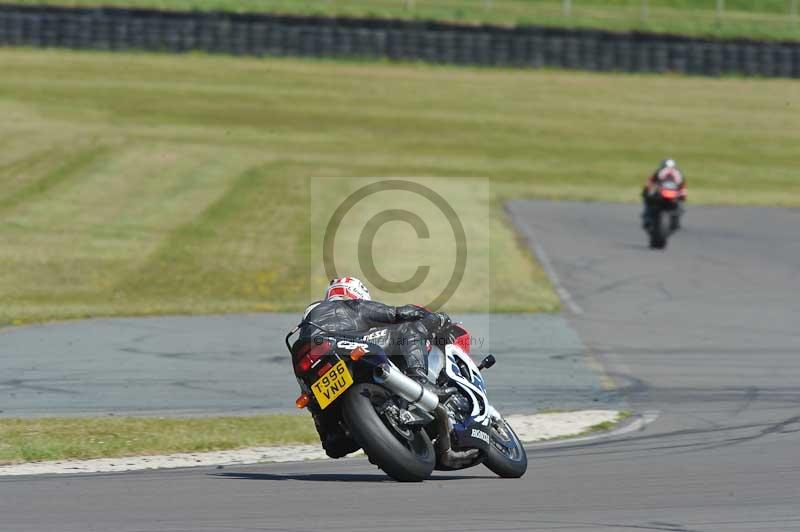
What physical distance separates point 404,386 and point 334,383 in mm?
443

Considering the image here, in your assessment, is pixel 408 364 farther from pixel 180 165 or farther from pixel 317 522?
pixel 180 165

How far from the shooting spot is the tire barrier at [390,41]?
41156 mm

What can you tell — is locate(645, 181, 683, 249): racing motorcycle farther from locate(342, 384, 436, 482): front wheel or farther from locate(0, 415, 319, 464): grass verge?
locate(342, 384, 436, 482): front wheel

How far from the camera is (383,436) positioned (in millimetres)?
8375

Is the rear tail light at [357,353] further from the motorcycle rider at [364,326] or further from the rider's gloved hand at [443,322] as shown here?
the rider's gloved hand at [443,322]

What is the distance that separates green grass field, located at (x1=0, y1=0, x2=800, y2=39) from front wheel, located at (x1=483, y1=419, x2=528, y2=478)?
34.6m

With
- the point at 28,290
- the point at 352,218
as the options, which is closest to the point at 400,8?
the point at 352,218

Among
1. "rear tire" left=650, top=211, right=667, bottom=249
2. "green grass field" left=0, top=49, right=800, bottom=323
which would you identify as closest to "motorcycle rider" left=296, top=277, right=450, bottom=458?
"green grass field" left=0, top=49, right=800, bottom=323

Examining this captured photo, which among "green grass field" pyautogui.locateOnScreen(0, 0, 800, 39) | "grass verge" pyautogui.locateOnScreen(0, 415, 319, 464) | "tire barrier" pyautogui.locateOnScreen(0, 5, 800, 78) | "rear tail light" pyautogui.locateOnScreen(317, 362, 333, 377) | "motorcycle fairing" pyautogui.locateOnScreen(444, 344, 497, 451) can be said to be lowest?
"grass verge" pyautogui.locateOnScreen(0, 415, 319, 464)

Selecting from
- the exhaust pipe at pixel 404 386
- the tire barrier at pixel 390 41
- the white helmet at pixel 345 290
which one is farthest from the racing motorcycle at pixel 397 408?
the tire barrier at pixel 390 41

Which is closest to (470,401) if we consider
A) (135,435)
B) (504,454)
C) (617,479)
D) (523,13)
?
(504,454)

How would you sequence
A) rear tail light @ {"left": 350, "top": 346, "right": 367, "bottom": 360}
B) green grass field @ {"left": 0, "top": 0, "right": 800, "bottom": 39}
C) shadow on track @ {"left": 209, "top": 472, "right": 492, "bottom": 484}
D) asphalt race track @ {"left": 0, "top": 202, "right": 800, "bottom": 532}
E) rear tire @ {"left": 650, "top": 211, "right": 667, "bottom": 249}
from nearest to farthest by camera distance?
asphalt race track @ {"left": 0, "top": 202, "right": 800, "bottom": 532} < rear tail light @ {"left": 350, "top": 346, "right": 367, "bottom": 360} < shadow on track @ {"left": 209, "top": 472, "right": 492, "bottom": 484} < rear tire @ {"left": 650, "top": 211, "right": 667, "bottom": 249} < green grass field @ {"left": 0, "top": 0, "right": 800, "bottom": 39}

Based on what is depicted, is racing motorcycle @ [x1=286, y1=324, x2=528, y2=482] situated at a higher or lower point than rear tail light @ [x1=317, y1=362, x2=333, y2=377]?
lower

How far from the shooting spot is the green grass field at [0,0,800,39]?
43.9 m
